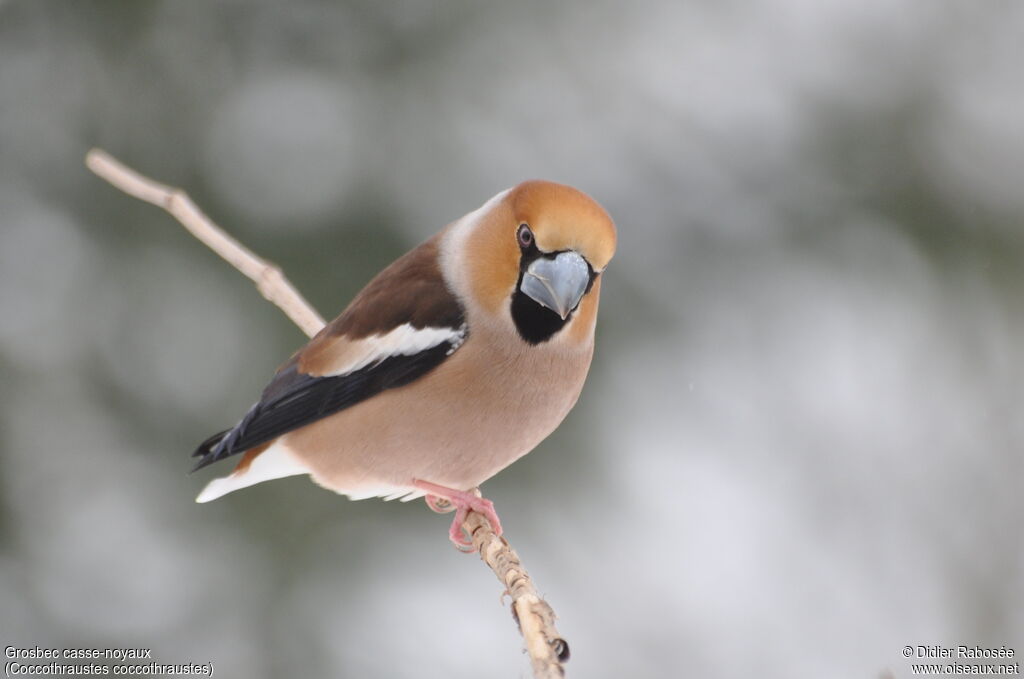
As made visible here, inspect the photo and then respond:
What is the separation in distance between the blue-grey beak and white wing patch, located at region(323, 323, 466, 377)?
0.33 metres

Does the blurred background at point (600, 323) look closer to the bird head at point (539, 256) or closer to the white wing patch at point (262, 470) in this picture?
the white wing patch at point (262, 470)

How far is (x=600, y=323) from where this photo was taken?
4.91 m

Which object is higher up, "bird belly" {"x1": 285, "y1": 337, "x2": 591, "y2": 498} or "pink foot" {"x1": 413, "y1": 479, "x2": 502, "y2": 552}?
"bird belly" {"x1": 285, "y1": 337, "x2": 591, "y2": 498}

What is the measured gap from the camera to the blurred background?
182 inches

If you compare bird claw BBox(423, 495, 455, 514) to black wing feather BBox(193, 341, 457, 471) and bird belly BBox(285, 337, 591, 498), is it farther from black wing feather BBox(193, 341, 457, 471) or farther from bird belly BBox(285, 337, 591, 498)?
black wing feather BBox(193, 341, 457, 471)

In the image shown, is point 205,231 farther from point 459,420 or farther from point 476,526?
point 476,526

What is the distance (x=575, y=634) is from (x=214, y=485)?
201 cm

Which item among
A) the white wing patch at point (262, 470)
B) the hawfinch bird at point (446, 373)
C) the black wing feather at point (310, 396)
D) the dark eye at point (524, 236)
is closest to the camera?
the dark eye at point (524, 236)

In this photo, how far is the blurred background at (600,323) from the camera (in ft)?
15.1

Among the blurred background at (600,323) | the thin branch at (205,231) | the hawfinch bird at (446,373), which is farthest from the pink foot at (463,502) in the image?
the blurred background at (600,323)

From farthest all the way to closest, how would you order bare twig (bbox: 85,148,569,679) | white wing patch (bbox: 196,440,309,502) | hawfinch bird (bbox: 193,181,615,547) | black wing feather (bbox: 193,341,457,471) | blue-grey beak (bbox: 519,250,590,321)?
white wing patch (bbox: 196,440,309,502) → black wing feather (bbox: 193,341,457,471) → hawfinch bird (bbox: 193,181,615,547) → blue-grey beak (bbox: 519,250,590,321) → bare twig (bbox: 85,148,569,679)

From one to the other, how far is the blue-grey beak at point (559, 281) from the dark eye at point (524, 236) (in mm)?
77

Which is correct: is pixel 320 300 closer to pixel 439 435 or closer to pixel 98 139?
pixel 98 139

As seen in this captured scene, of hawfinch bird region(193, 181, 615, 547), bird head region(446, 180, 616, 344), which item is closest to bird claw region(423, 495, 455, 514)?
hawfinch bird region(193, 181, 615, 547)
